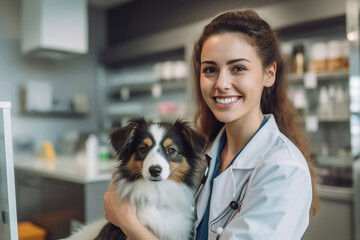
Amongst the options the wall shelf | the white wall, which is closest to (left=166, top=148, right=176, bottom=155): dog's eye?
the white wall

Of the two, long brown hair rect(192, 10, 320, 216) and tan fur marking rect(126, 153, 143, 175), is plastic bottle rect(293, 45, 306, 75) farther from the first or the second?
tan fur marking rect(126, 153, 143, 175)

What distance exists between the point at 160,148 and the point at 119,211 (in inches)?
11.2

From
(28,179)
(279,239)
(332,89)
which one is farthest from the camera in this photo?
(28,179)

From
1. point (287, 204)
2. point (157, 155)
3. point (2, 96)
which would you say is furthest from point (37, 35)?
point (287, 204)

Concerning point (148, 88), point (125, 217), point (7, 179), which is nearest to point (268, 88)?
point (125, 217)

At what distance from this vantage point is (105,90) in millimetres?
5754

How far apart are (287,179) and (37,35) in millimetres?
3662

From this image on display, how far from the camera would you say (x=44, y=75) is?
16.9 feet

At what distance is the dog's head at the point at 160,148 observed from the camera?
1.33 metres

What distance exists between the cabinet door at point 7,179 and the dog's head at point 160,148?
1.55 feet

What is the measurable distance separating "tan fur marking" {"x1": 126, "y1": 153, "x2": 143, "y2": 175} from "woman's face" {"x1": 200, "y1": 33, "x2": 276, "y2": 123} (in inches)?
14.7

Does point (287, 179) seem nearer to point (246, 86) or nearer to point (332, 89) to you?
point (246, 86)

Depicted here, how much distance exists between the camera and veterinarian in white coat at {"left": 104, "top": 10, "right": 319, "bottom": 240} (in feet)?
3.26

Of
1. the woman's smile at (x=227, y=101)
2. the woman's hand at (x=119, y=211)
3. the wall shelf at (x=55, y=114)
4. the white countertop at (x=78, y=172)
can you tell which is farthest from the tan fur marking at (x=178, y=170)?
the wall shelf at (x=55, y=114)
